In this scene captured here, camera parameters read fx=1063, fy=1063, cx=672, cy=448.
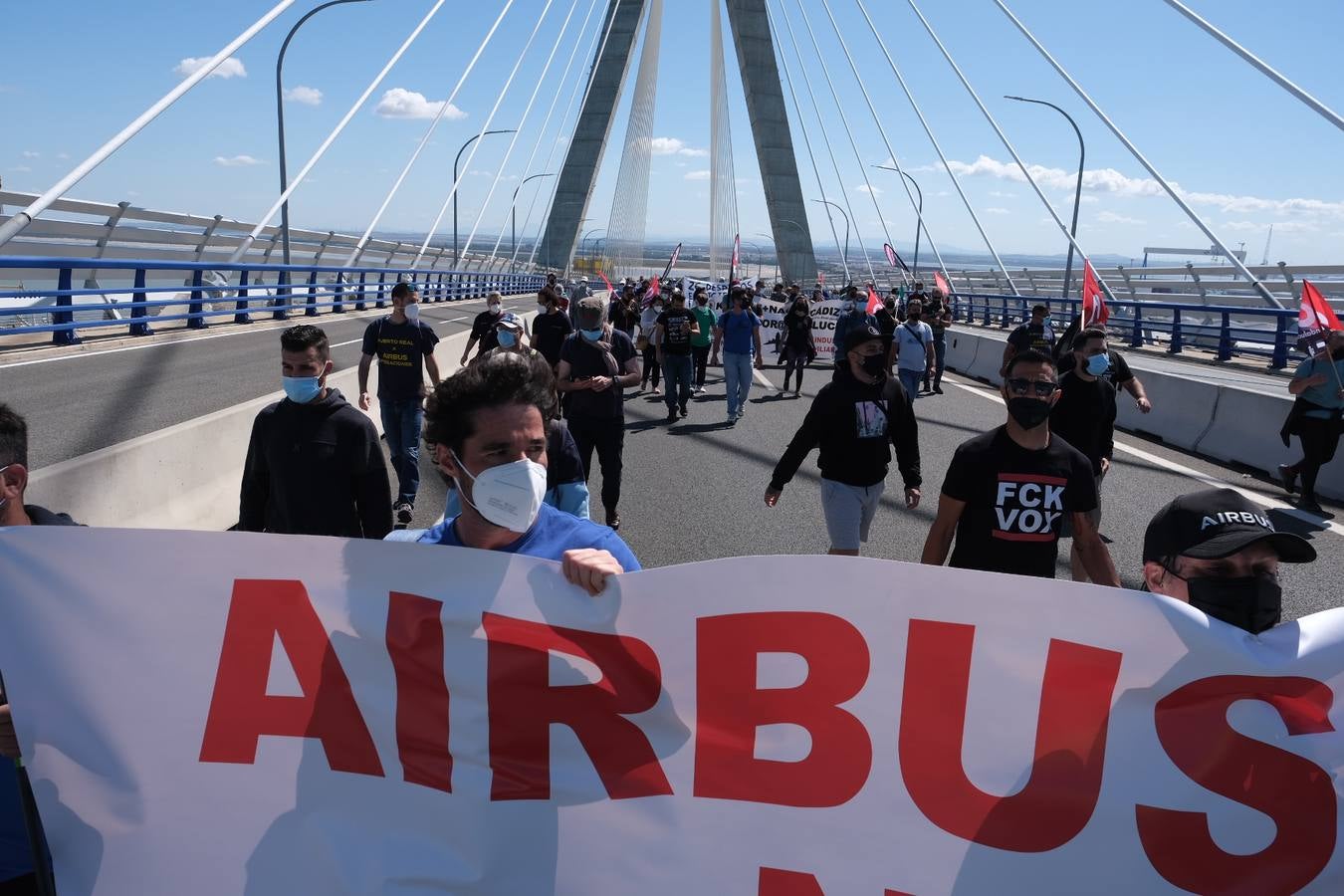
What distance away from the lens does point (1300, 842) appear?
7.23ft

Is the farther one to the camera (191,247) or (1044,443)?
(191,247)

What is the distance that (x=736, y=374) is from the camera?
14031mm

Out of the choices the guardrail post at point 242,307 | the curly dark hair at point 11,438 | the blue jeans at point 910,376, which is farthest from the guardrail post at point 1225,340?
the curly dark hair at point 11,438

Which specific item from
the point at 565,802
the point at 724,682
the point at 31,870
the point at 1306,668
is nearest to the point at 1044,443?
the point at 1306,668

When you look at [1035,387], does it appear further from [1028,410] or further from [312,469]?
[312,469]

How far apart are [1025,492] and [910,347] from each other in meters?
10.0

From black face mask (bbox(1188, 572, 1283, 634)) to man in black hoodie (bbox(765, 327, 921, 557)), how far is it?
127 inches

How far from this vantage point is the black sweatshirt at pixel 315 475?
433 centimetres

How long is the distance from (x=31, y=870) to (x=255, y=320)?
2447 cm

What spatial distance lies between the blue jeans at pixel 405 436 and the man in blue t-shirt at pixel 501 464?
5.65 m

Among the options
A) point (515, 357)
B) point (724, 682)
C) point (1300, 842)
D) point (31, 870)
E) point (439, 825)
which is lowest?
point (31, 870)

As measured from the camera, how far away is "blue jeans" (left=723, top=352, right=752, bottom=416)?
13984 mm

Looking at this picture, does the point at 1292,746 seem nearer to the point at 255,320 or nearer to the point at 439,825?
the point at 439,825

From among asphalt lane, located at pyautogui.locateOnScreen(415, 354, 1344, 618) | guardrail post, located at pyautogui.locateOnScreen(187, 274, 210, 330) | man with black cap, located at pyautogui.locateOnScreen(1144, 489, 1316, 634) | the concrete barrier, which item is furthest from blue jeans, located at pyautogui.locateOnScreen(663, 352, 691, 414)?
man with black cap, located at pyautogui.locateOnScreen(1144, 489, 1316, 634)
